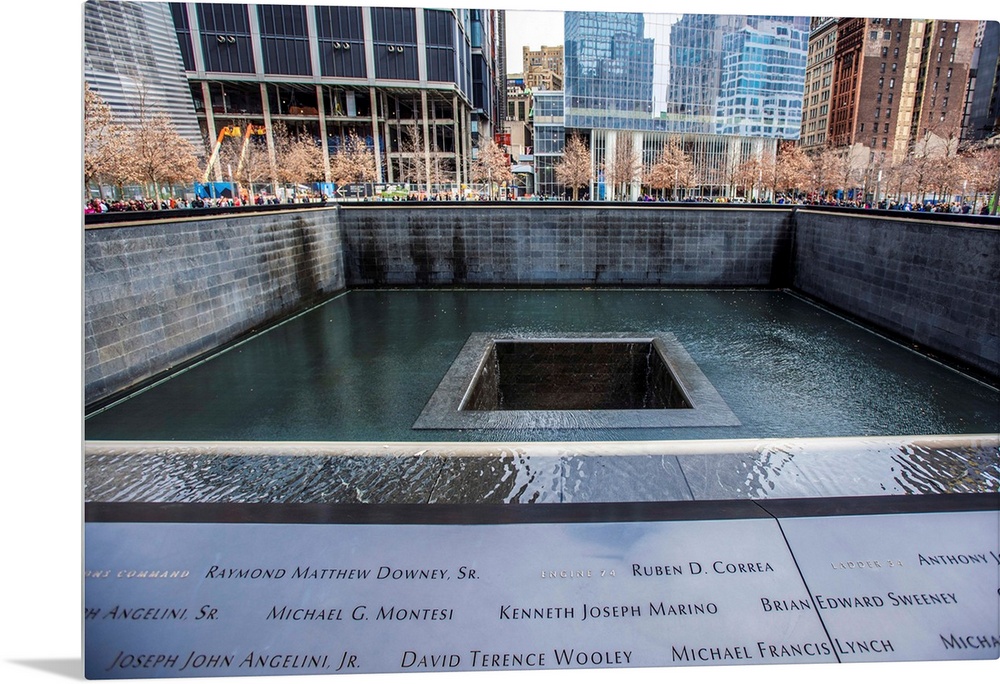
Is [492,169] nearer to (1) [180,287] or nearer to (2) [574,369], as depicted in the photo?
(2) [574,369]

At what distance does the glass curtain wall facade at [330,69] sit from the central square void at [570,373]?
27.7m

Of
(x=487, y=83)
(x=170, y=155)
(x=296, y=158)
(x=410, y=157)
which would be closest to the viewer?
(x=170, y=155)

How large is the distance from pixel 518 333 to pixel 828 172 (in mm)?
32884

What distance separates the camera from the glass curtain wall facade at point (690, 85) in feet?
133

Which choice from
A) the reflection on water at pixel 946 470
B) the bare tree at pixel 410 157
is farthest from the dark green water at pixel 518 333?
the bare tree at pixel 410 157

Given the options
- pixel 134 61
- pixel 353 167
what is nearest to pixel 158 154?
pixel 134 61

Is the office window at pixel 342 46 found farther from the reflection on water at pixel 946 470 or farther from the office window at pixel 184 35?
the reflection on water at pixel 946 470

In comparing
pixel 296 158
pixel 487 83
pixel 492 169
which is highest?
pixel 487 83

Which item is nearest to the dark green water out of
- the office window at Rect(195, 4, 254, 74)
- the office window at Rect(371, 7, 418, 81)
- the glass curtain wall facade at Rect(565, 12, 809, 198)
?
the office window at Rect(371, 7, 418, 81)

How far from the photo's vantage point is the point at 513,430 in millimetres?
5285

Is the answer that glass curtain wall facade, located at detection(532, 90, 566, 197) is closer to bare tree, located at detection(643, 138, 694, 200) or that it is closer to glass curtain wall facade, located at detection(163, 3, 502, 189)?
glass curtain wall facade, located at detection(163, 3, 502, 189)

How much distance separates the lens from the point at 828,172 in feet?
109

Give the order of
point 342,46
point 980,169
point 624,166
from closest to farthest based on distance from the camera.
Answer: point 980,169 < point 342,46 < point 624,166

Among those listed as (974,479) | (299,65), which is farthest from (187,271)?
(299,65)
